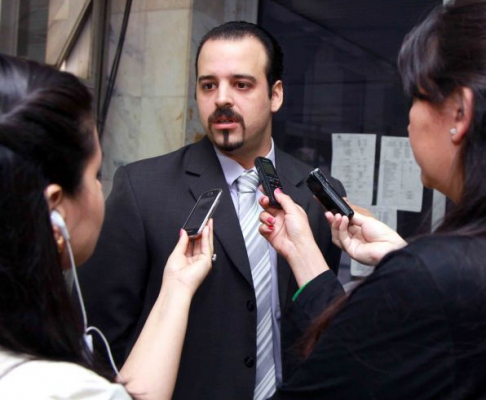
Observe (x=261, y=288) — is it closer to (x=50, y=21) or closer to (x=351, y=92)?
(x=351, y=92)

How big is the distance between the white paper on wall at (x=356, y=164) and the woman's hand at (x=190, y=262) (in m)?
1.74

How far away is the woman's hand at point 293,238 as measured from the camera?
1.90 metres

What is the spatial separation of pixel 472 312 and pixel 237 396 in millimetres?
1223

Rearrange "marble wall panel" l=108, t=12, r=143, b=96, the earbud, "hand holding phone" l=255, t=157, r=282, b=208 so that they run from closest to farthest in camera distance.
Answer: the earbud
"hand holding phone" l=255, t=157, r=282, b=208
"marble wall panel" l=108, t=12, r=143, b=96

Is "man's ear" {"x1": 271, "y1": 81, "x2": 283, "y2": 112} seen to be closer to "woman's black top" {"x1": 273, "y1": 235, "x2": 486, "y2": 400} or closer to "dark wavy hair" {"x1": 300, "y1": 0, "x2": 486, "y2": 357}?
"dark wavy hair" {"x1": 300, "y1": 0, "x2": 486, "y2": 357}

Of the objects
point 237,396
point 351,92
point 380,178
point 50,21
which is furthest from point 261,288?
point 50,21

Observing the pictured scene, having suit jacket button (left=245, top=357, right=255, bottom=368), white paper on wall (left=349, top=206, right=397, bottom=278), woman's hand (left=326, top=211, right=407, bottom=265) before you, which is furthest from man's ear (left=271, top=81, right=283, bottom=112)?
white paper on wall (left=349, top=206, right=397, bottom=278)

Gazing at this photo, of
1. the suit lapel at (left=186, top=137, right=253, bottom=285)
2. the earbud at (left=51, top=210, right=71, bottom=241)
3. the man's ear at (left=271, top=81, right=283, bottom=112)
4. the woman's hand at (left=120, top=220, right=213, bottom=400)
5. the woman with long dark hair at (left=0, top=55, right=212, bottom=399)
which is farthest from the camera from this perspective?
the man's ear at (left=271, top=81, right=283, bottom=112)

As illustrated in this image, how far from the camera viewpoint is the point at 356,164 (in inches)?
143

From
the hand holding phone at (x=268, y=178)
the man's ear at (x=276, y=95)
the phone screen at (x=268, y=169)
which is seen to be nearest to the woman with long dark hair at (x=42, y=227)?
the hand holding phone at (x=268, y=178)

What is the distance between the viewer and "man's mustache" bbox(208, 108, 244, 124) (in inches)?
95.2

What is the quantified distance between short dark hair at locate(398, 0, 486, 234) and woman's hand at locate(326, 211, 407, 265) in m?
0.70

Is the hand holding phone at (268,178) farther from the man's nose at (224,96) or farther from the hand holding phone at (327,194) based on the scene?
the man's nose at (224,96)

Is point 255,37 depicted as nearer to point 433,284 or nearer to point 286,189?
point 286,189
